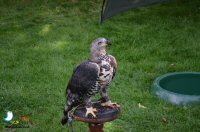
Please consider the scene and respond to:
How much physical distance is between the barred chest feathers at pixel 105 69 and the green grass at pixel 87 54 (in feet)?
4.95

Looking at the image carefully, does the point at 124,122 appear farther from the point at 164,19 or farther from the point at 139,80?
→ the point at 164,19

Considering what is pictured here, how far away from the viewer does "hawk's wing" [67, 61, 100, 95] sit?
336 centimetres

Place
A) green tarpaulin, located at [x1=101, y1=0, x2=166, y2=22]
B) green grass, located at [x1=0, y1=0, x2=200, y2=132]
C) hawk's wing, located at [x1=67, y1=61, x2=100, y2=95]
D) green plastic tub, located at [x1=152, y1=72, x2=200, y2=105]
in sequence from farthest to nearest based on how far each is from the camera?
1. green plastic tub, located at [x1=152, y1=72, x2=200, y2=105]
2. green grass, located at [x1=0, y1=0, x2=200, y2=132]
3. green tarpaulin, located at [x1=101, y1=0, x2=166, y2=22]
4. hawk's wing, located at [x1=67, y1=61, x2=100, y2=95]

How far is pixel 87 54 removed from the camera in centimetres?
700

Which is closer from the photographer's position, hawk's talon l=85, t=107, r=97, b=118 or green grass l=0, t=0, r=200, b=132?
hawk's talon l=85, t=107, r=97, b=118

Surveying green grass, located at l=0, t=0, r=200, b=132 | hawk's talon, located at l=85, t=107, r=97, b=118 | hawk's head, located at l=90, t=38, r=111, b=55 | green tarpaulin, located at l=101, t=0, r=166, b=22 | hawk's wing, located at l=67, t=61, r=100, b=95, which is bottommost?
green grass, located at l=0, t=0, r=200, b=132

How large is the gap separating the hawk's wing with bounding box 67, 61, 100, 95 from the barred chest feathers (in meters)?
0.04

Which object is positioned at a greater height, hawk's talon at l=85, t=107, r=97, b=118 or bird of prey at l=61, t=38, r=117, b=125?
bird of prey at l=61, t=38, r=117, b=125

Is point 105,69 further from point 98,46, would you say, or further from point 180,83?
point 180,83

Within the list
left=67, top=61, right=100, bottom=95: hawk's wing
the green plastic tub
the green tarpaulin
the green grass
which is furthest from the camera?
the green plastic tub

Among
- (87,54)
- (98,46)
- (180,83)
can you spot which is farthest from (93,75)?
(87,54)

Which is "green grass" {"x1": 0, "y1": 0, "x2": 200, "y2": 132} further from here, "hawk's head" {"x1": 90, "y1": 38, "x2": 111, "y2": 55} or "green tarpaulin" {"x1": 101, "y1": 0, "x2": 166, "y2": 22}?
"hawk's head" {"x1": 90, "y1": 38, "x2": 111, "y2": 55}

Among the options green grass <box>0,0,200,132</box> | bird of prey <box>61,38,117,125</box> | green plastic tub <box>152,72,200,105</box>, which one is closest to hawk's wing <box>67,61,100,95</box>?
bird of prey <box>61,38,117,125</box>

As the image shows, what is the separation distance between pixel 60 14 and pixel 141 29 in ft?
7.04
